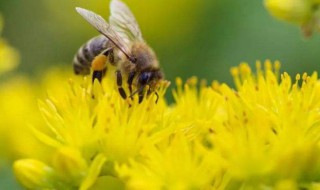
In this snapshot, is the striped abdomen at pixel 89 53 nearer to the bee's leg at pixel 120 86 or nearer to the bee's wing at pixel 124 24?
the bee's wing at pixel 124 24

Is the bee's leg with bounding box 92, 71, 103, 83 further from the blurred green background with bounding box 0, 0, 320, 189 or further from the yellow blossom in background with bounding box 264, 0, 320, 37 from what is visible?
the blurred green background with bounding box 0, 0, 320, 189

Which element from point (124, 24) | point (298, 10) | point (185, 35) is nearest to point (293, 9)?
point (298, 10)

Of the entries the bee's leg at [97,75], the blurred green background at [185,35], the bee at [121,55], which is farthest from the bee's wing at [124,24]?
the blurred green background at [185,35]

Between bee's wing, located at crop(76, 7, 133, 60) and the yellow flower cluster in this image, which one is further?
bee's wing, located at crop(76, 7, 133, 60)

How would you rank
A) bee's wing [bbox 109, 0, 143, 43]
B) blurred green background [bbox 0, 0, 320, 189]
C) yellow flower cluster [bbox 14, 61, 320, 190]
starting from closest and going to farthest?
1. yellow flower cluster [bbox 14, 61, 320, 190]
2. bee's wing [bbox 109, 0, 143, 43]
3. blurred green background [bbox 0, 0, 320, 189]

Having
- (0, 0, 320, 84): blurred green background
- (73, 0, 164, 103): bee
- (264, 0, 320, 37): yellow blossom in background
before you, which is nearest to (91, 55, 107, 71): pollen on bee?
(73, 0, 164, 103): bee

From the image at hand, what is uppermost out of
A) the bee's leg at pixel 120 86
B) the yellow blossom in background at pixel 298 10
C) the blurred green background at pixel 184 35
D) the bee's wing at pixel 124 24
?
the blurred green background at pixel 184 35

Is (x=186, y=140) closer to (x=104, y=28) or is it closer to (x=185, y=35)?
(x=104, y=28)
